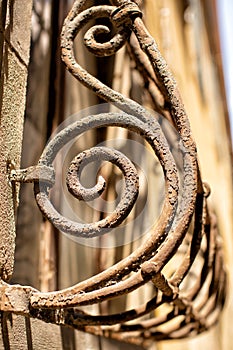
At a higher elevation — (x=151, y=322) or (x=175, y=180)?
(x=175, y=180)

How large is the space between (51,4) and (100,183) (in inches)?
28.0

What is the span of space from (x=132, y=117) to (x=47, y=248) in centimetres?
48

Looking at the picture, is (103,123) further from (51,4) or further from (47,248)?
(51,4)

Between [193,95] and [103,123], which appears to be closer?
[103,123]

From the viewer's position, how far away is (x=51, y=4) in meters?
1.24

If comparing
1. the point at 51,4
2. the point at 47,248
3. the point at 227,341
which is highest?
the point at 51,4

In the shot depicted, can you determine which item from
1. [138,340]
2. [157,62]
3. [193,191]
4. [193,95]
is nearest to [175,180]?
[193,191]

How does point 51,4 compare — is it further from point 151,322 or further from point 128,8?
point 151,322

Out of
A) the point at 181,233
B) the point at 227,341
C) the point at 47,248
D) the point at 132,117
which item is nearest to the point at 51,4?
the point at 47,248

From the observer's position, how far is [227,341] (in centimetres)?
205

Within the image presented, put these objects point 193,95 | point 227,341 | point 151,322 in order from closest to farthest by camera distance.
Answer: point 151,322
point 227,341
point 193,95

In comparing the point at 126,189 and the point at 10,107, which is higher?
the point at 10,107

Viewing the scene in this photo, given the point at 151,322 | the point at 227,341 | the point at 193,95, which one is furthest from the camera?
the point at 193,95

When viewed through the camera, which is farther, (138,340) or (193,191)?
(138,340)
